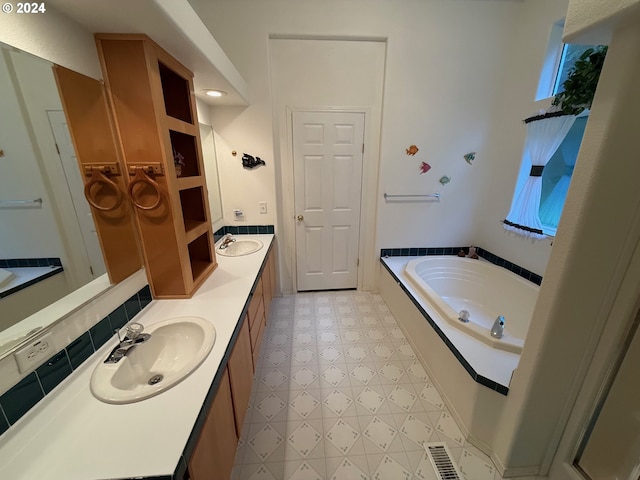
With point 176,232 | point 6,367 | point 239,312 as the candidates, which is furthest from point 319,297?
point 6,367

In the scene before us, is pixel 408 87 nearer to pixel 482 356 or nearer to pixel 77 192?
pixel 482 356

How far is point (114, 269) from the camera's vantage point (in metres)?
1.12

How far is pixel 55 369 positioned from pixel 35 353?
0.10m

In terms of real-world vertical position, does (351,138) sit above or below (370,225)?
above

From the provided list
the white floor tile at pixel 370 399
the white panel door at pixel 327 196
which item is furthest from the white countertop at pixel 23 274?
the white panel door at pixel 327 196

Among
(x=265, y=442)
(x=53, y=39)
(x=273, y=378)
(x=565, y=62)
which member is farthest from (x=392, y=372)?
(x=565, y=62)

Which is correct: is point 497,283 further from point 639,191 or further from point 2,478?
point 2,478

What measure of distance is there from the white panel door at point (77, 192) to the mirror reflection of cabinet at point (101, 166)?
0.06 feet

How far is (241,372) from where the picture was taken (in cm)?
130

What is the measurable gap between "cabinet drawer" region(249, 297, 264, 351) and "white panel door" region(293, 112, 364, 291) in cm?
104

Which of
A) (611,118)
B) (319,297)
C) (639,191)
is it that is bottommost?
(319,297)

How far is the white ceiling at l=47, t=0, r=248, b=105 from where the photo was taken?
2.79 ft

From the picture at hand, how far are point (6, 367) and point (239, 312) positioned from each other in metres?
0.74

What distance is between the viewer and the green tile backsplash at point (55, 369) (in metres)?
0.72
